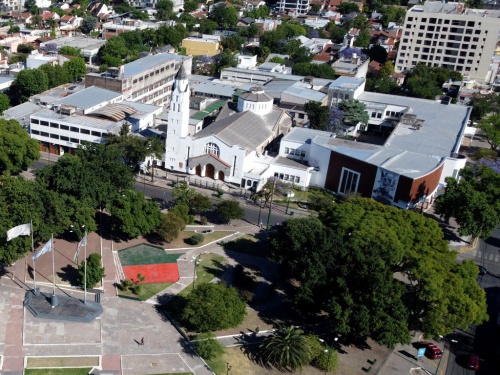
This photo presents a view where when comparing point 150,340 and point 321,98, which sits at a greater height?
point 321,98

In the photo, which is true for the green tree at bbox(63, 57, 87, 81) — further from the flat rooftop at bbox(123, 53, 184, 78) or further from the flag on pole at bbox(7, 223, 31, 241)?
the flag on pole at bbox(7, 223, 31, 241)

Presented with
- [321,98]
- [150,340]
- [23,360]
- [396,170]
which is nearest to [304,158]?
[396,170]

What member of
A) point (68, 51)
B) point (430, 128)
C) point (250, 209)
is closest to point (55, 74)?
point (68, 51)

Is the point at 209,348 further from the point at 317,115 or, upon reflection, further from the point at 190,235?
the point at 317,115

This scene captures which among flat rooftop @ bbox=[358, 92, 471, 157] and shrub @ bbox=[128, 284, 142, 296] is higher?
flat rooftop @ bbox=[358, 92, 471, 157]

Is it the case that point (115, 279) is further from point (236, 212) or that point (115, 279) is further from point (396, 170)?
point (396, 170)

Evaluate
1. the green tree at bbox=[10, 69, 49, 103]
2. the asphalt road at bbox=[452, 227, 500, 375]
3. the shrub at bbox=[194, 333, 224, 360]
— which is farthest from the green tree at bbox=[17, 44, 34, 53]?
the asphalt road at bbox=[452, 227, 500, 375]
